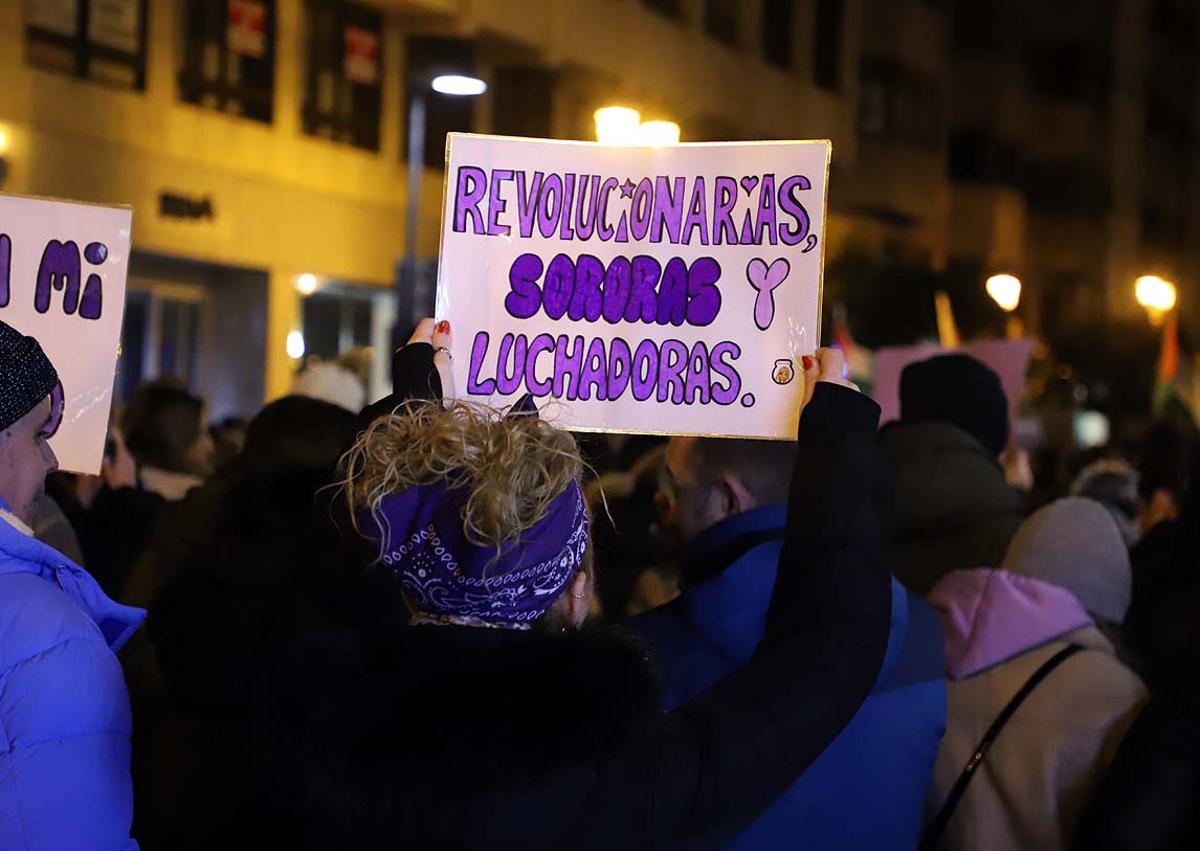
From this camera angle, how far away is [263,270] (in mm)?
20609

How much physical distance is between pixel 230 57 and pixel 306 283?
324cm

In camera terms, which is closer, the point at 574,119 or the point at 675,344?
the point at 675,344

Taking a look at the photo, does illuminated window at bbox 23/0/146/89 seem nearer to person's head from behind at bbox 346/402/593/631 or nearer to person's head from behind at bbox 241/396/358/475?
person's head from behind at bbox 241/396/358/475

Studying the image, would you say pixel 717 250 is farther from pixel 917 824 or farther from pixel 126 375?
pixel 126 375

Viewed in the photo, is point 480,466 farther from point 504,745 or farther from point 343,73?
point 343,73

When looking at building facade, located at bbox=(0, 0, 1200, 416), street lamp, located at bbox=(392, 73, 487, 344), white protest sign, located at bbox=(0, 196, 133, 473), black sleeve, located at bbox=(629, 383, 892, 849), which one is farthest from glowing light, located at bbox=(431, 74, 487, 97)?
black sleeve, located at bbox=(629, 383, 892, 849)

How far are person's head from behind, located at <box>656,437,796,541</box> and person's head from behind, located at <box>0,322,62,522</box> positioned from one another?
1.28 meters

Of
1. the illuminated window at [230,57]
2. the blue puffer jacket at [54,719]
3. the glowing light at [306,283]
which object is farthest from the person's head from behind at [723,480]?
the glowing light at [306,283]

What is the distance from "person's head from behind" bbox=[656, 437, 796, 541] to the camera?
3.48m

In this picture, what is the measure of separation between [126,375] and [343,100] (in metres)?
4.40

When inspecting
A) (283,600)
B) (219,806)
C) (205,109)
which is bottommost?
(219,806)

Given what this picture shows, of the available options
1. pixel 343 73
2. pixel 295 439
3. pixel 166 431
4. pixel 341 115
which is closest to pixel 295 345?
pixel 341 115

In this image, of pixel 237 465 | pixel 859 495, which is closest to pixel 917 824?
pixel 859 495

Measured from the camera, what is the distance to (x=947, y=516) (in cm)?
500
